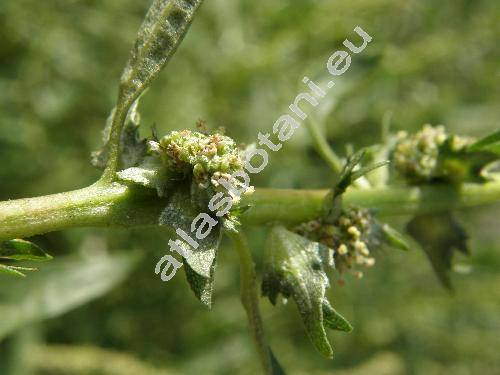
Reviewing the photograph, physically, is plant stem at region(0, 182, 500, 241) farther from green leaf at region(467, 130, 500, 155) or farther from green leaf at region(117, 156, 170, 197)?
green leaf at region(467, 130, 500, 155)

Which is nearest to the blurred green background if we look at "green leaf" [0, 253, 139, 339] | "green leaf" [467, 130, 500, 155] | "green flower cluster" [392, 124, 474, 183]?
"green leaf" [0, 253, 139, 339]

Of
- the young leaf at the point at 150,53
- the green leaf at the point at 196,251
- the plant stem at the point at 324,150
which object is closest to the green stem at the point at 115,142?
the young leaf at the point at 150,53

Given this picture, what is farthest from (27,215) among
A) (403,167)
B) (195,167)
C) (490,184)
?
(490,184)

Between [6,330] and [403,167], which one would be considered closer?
[403,167]

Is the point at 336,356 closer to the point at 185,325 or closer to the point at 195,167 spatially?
the point at 185,325

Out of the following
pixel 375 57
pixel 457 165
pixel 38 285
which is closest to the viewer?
pixel 457 165

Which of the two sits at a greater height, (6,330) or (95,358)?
(6,330)

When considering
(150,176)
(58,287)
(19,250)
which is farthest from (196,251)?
(58,287)
